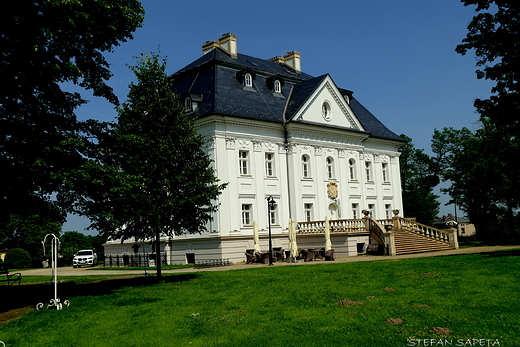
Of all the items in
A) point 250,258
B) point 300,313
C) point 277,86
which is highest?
point 277,86

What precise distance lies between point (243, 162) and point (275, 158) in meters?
2.79

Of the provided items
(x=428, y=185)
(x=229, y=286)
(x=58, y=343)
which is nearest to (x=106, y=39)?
(x=229, y=286)

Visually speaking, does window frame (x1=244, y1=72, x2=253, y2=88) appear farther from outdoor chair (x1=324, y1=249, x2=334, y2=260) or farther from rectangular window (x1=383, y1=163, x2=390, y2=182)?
rectangular window (x1=383, y1=163, x2=390, y2=182)

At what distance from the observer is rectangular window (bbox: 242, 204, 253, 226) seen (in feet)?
118

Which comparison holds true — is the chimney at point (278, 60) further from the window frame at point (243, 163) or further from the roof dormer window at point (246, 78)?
the window frame at point (243, 163)

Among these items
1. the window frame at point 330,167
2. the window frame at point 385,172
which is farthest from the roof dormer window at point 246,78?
the window frame at point 385,172

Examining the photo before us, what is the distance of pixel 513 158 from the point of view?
A: 24.6 metres

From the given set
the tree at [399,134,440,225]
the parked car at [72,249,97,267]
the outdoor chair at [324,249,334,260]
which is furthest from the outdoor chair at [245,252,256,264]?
the tree at [399,134,440,225]

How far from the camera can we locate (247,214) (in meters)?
36.3

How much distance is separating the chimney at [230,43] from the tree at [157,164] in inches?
905

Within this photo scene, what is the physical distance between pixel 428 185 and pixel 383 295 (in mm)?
58991

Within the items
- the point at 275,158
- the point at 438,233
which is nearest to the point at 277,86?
the point at 275,158

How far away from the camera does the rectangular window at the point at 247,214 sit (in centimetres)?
3594

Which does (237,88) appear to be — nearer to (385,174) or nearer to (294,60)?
(294,60)
